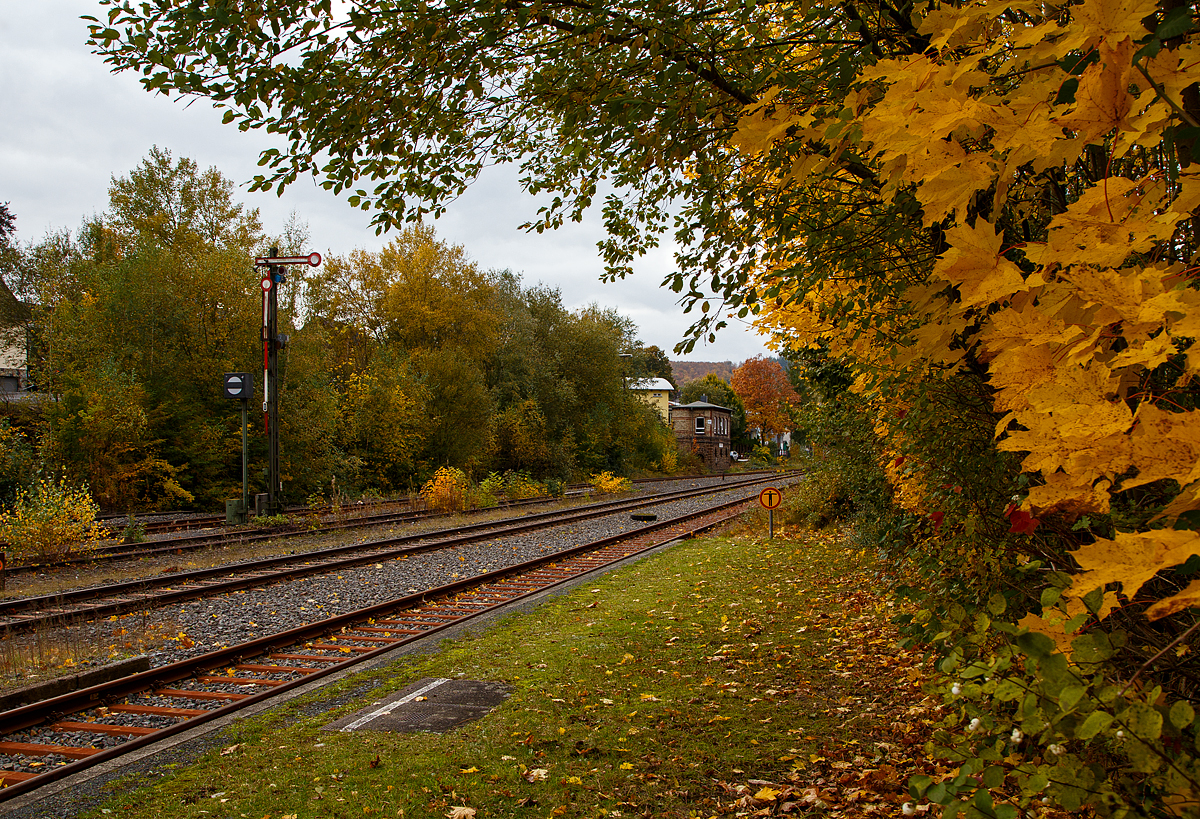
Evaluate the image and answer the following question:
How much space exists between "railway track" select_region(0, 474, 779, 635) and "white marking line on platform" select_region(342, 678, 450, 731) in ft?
16.9

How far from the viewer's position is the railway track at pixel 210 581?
30.1 ft

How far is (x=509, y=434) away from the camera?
130ft

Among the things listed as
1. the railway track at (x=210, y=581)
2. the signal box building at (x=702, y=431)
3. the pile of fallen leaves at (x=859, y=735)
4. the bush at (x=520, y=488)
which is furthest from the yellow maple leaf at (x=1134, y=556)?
the signal box building at (x=702, y=431)

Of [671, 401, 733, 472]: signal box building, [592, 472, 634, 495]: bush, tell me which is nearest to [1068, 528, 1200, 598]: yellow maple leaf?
[592, 472, 634, 495]: bush

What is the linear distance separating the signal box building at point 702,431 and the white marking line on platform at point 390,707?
6417 centimetres

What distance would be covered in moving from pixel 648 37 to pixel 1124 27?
2.77 meters

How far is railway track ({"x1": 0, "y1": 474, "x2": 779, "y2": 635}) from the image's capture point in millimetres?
9180

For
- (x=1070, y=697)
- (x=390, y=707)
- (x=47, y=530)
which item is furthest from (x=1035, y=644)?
(x=47, y=530)

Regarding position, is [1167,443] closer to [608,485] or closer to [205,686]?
[205,686]

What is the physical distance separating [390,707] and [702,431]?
222 feet

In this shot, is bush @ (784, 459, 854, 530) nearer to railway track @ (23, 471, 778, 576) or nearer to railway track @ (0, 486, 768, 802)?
railway track @ (0, 486, 768, 802)

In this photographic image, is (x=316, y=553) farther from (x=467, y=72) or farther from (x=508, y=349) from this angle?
(x=508, y=349)

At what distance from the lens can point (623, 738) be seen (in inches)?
191

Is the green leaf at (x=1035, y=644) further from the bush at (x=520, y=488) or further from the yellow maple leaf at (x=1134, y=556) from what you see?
the bush at (x=520, y=488)
